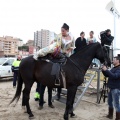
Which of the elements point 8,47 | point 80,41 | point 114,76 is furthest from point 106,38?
point 8,47

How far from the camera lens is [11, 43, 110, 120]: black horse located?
4.65 m

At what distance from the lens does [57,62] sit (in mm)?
4801

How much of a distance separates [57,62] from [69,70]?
394 millimetres

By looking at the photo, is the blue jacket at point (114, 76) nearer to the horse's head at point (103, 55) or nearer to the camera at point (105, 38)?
the horse's head at point (103, 55)

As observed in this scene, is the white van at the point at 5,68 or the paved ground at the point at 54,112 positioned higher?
the white van at the point at 5,68

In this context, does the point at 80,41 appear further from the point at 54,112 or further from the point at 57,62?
the point at 54,112

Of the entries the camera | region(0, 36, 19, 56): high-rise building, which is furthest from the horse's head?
region(0, 36, 19, 56): high-rise building

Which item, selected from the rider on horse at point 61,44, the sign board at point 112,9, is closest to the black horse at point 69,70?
the rider on horse at point 61,44

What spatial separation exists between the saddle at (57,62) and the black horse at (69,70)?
84 millimetres

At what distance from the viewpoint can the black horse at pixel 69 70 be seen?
4.65 meters

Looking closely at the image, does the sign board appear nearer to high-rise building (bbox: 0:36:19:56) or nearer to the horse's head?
the horse's head

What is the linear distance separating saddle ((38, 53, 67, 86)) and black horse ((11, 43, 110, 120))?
8cm

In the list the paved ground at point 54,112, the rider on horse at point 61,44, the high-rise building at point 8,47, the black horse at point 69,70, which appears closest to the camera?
the black horse at point 69,70

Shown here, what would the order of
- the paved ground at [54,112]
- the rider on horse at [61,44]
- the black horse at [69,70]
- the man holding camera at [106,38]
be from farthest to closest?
the man holding camera at [106,38] < the paved ground at [54,112] < the rider on horse at [61,44] < the black horse at [69,70]
